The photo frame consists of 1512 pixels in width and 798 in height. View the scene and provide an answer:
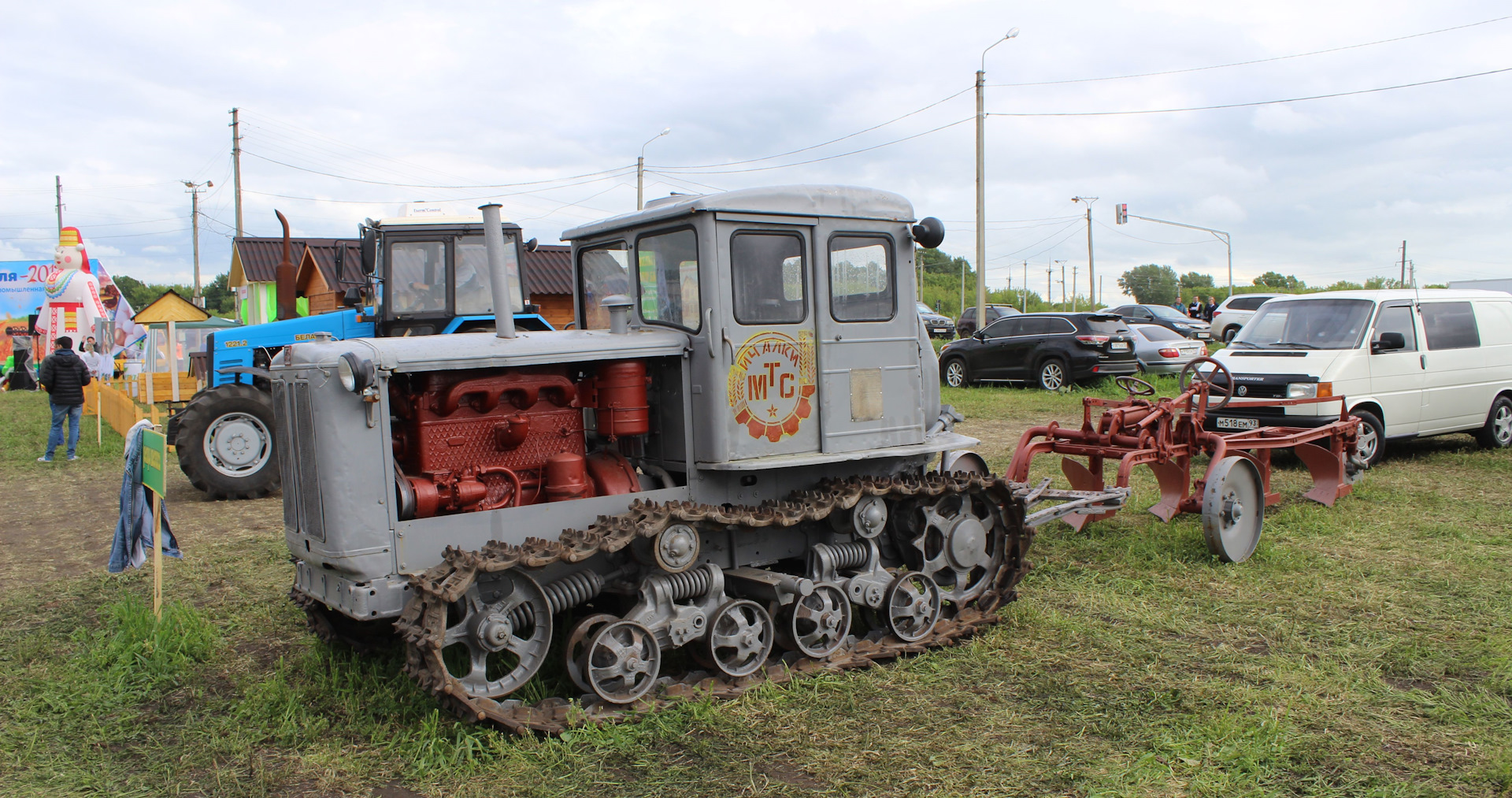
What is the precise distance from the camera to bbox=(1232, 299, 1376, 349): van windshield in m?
11.0

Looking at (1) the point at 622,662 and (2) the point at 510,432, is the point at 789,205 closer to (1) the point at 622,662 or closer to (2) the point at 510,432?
(2) the point at 510,432

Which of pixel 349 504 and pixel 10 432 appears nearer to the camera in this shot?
pixel 349 504

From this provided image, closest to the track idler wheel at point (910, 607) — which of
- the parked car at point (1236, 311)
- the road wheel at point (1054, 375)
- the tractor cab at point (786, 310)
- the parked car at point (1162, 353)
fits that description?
the tractor cab at point (786, 310)

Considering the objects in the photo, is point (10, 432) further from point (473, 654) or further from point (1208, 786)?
point (1208, 786)

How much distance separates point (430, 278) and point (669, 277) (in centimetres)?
547

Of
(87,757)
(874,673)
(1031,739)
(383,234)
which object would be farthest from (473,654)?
(383,234)

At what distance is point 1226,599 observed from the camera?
6445 millimetres

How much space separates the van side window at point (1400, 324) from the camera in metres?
11.1

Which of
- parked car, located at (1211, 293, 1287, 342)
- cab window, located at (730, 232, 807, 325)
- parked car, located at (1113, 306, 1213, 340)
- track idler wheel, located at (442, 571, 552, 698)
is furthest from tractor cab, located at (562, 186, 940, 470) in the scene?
parked car, located at (1113, 306, 1213, 340)

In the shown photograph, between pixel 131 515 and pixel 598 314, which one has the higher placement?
pixel 598 314

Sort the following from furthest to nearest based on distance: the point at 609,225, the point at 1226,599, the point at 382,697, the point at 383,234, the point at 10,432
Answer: the point at 10,432 → the point at 383,234 → the point at 1226,599 → the point at 609,225 → the point at 382,697

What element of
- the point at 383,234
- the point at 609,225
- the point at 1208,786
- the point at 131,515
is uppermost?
the point at 383,234

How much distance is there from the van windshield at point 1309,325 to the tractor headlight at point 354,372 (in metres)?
10.2

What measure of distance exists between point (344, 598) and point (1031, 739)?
10.4 feet
